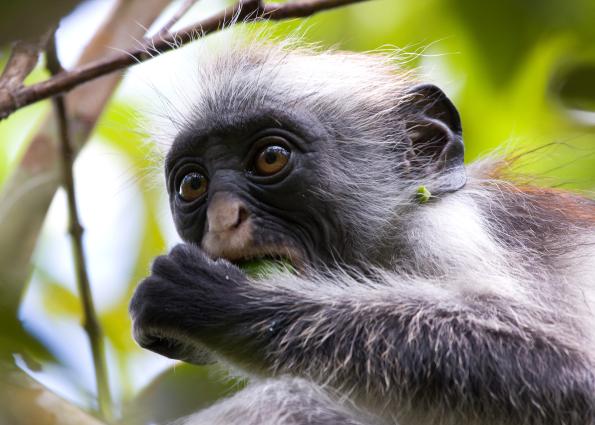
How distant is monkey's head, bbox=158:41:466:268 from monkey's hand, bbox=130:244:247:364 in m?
0.21

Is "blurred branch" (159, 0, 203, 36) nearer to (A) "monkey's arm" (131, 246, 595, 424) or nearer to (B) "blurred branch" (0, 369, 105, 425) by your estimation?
(A) "monkey's arm" (131, 246, 595, 424)

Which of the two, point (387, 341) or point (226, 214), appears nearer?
point (387, 341)

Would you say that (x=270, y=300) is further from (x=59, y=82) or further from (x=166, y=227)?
(x=166, y=227)

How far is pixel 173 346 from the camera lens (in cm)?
379

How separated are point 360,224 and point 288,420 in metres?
1.00

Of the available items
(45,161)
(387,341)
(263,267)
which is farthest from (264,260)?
(45,161)

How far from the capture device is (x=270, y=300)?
3514 mm

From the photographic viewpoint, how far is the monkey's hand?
347cm

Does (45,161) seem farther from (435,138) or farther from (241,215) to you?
(435,138)

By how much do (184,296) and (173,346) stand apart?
0.39 meters

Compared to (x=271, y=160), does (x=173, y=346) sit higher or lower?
lower

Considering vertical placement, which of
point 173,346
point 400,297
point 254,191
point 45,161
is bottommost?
point 173,346

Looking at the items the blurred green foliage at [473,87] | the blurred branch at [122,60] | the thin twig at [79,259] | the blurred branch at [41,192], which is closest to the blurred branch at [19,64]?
the blurred branch at [122,60]

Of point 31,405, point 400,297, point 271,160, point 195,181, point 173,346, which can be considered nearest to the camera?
point 31,405
